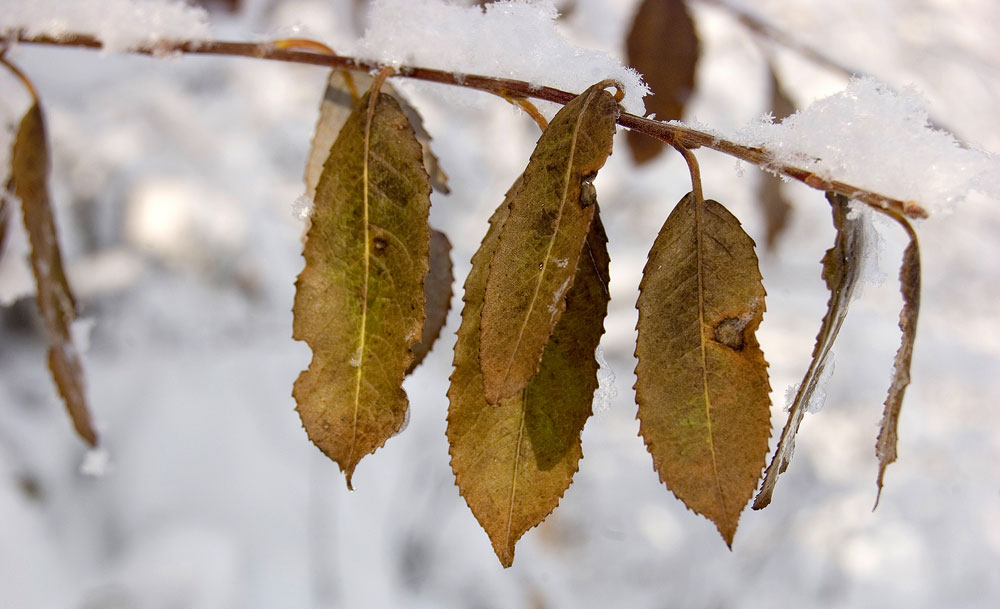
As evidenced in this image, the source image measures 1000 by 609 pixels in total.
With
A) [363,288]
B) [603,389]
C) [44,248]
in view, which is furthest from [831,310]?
[44,248]

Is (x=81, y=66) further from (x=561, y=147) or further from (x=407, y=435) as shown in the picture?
(x=561, y=147)

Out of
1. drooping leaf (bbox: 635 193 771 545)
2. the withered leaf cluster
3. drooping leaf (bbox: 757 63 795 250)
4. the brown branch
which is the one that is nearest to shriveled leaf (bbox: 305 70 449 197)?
the brown branch

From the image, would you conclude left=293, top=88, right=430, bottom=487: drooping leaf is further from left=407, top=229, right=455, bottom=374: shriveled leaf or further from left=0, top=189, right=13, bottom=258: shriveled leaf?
left=0, top=189, right=13, bottom=258: shriveled leaf

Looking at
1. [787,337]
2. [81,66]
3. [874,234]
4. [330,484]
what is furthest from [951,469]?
[81,66]

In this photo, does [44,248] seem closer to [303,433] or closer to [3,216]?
[3,216]

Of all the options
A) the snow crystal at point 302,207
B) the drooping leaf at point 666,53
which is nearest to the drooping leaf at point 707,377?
the snow crystal at point 302,207
